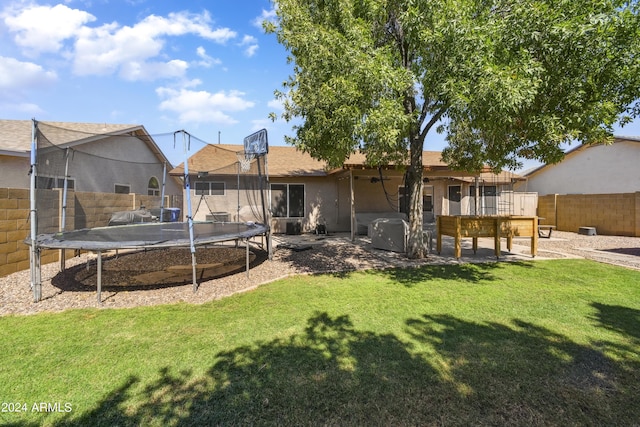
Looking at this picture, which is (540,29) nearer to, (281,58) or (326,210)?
(281,58)

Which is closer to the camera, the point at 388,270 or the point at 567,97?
the point at 567,97

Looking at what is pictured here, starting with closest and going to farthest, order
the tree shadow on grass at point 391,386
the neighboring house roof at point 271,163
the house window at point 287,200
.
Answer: the tree shadow on grass at point 391,386 → the neighboring house roof at point 271,163 → the house window at point 287,200

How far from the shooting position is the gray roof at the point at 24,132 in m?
7.98

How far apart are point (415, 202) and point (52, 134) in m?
7.71

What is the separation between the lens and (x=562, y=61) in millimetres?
4301

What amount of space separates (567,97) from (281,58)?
17.9 ft

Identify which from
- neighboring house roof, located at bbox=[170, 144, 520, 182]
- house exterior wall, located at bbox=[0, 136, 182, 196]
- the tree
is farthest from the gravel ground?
neighboring house roof, located at bbox=[170, 144, 520, 182]

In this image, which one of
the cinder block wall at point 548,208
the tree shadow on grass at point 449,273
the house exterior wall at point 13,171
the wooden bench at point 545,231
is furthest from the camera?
the cinder block wall at point 548,208

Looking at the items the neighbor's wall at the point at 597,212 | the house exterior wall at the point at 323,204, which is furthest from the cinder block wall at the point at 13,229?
the neighbor's wall at the point at 597,212

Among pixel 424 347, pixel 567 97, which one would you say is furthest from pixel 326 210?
pixel 424 347

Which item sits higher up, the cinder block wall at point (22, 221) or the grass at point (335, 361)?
the cinder block wall at point (22, 221)

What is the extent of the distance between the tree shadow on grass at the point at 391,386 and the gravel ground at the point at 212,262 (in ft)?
7.51

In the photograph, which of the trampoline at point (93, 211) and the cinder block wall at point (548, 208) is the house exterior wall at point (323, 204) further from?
the cinder block wall at point (548, 208)

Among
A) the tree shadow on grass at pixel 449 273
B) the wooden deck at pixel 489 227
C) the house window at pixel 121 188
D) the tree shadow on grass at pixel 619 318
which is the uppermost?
the house window at pixel 121 188
